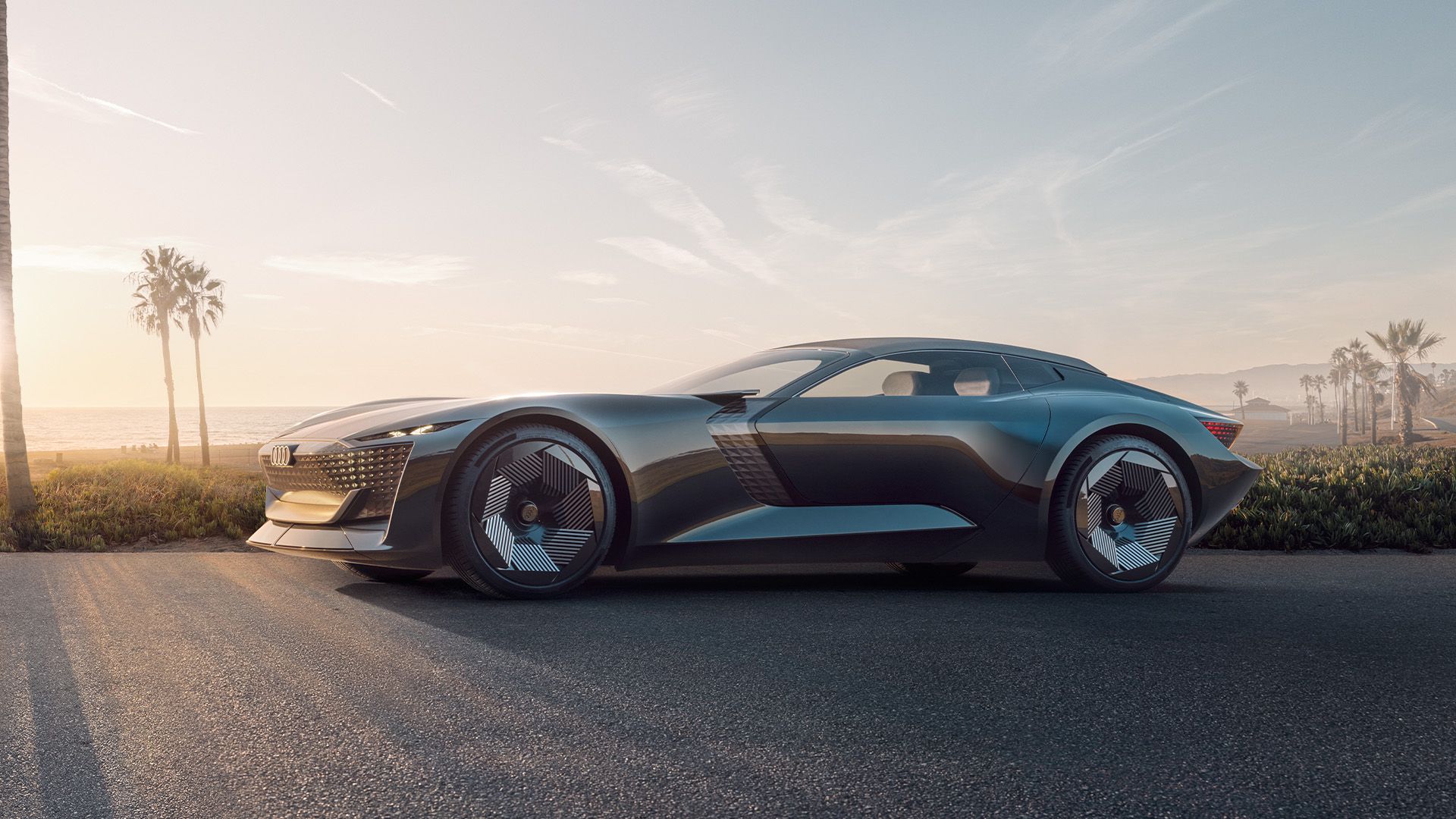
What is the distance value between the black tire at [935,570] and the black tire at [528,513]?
217 cm

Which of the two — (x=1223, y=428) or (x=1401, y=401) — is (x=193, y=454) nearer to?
(x=1223, y=428)

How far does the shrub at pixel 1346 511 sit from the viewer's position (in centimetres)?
789

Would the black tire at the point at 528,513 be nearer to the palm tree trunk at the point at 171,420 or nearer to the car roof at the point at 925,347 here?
the car roof at the point at 925,347

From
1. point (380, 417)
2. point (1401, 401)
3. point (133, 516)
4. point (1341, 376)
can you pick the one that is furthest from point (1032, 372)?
point (1341, 376)

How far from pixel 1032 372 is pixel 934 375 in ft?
2.05

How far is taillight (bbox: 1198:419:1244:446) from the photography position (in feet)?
19.0

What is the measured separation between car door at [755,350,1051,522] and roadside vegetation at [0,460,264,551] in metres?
5.49

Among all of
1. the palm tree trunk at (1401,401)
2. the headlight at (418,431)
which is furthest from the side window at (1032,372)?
the palm tree trunk at (1401,401)

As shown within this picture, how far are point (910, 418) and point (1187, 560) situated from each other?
313cm

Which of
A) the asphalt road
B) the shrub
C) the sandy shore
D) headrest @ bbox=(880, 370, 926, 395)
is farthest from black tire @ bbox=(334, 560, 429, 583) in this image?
the sandy shore

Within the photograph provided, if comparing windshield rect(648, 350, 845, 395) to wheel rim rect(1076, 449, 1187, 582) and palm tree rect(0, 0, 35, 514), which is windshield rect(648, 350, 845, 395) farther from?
palm tree rect(0, 0, 35, 514)

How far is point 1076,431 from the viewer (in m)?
5.35

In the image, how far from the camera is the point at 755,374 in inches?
213

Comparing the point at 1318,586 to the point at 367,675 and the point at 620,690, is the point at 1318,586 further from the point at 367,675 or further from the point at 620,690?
the point at 367,675
